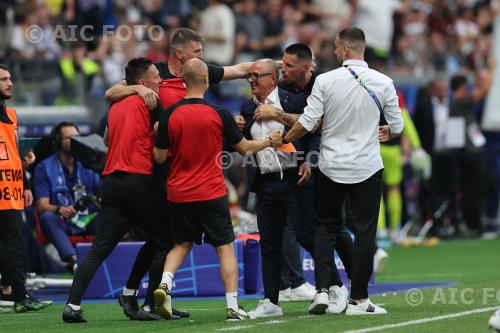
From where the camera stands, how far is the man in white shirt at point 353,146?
10273mm

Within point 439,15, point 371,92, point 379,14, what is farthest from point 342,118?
point 439,15

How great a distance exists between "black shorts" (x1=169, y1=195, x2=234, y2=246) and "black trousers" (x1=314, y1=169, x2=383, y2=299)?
0.77 metres

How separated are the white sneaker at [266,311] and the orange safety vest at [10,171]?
2630 mm

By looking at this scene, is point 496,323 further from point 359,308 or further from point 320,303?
point 320,303

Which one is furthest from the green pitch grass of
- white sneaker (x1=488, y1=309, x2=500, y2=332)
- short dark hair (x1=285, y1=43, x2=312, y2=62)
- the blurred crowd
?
the blurred crowd

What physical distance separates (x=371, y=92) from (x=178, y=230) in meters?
1.94

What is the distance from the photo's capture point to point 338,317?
10.1 m

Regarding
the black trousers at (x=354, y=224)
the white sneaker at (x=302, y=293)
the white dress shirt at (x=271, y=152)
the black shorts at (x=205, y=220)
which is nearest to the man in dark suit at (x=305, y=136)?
the white dress shirt at (x=271, y=152)

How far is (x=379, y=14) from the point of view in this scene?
24.0 metres

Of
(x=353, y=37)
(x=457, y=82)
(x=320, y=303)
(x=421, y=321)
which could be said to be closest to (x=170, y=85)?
(x=353, y=37)

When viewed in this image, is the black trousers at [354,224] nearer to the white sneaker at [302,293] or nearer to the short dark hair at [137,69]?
the short dark hair at [137,69]

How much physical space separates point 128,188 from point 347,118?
1909 millimetres

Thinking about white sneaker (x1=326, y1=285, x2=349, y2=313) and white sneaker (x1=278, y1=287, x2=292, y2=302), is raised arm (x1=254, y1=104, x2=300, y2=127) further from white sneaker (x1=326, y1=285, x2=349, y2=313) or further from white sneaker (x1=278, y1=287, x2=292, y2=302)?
white sneaker (x1=278, y1=287, x2=292, y2=302)

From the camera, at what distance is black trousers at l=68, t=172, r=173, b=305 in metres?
10.5
